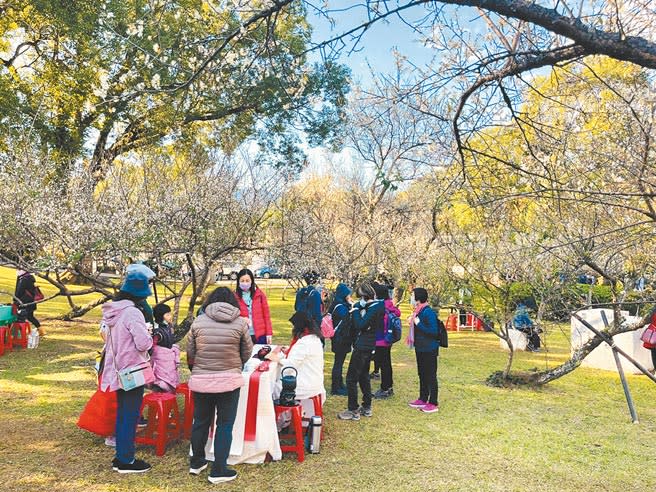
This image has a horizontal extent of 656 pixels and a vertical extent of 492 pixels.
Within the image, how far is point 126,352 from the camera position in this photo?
4.04 meters

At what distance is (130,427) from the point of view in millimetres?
4113

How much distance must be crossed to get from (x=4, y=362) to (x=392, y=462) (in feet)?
21.6

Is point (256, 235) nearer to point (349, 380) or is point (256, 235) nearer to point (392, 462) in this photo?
point (349, 380)

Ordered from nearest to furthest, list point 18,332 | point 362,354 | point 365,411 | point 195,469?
point 195,469
point 362,354
point 365,411
point 18,332

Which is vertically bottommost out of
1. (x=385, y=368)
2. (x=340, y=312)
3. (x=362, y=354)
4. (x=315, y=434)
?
(x=315, y=434)

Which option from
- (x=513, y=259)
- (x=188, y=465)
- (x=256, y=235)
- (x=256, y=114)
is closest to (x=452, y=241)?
(x=513, y=259)

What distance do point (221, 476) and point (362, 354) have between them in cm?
220

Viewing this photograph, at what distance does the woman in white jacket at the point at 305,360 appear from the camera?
489 cm

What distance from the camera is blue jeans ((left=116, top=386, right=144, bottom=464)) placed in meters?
4.12

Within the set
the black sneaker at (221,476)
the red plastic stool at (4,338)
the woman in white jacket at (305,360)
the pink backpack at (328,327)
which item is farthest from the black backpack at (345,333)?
the red plastic stool at (4,338)

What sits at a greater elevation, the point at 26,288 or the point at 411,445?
the point at 26,288

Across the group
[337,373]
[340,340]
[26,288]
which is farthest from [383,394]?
[26,288]

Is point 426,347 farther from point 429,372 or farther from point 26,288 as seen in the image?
point 26,288

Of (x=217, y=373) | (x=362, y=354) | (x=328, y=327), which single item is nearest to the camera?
(x=217, y=373)
